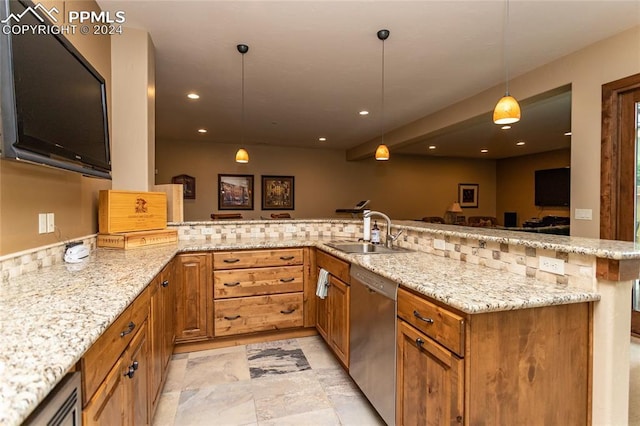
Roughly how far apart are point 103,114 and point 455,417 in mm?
2551

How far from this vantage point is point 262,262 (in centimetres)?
288

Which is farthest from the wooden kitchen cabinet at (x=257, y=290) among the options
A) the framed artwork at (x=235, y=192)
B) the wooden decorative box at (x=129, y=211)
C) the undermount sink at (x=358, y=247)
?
the framed artwork at (x=235, y=192)

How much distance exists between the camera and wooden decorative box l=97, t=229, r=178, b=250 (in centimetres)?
234

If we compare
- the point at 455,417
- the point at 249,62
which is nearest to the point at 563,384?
the point at 455,417

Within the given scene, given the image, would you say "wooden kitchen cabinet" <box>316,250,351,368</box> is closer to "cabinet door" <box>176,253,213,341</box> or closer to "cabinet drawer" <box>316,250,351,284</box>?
"cabinet drawer" <box>316,250,351,284</box>

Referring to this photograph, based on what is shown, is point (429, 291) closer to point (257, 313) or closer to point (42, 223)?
Result: point (257, 313)

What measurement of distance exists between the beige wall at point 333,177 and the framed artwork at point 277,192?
13 centimetres

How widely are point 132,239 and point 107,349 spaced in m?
1.55

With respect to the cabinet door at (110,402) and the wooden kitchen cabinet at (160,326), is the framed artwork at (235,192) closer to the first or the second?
the wooden kitchen cabinet at (160,326)

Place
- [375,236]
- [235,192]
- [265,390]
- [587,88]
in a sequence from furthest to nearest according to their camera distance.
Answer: [235,192]
[587,88]
[375,236]
[265,390]

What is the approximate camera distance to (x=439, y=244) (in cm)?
220

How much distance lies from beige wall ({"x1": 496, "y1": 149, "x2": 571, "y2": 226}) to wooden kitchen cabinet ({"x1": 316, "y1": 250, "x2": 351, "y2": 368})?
818 centimetres

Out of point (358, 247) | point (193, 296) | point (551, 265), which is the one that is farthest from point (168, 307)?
point (551, 265)

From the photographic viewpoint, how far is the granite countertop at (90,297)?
680 millimetres
